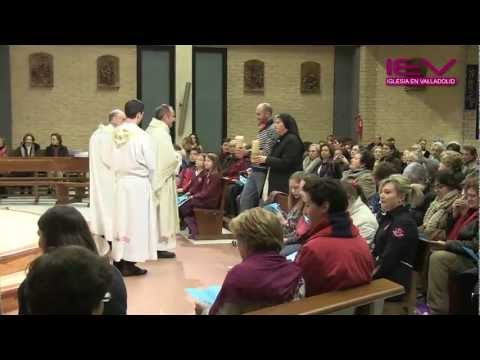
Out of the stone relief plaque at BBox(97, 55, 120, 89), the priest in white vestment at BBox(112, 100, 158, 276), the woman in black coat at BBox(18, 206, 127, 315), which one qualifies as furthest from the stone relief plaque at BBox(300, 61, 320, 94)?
the woman in black coat at BBox(18, 206, 127, 315)

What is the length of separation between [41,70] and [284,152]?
33.2 ft

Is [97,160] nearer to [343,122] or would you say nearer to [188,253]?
[188,253]

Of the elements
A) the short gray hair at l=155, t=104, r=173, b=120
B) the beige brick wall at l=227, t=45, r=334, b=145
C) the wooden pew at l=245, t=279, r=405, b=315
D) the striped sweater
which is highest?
the beige brick wall at l=227, t=45, r=334, b=145

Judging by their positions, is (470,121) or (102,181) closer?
(102,181)

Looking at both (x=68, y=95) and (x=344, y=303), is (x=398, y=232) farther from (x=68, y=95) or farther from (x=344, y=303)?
(x=68, y=95)

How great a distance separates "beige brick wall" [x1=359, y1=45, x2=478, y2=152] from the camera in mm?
15219

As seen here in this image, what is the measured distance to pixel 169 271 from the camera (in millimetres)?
6328

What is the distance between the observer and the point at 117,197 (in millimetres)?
6215

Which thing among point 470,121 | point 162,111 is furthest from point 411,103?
point 162,111

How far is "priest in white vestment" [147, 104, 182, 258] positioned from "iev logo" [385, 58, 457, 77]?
943cm

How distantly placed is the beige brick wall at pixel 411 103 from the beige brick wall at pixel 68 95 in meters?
5.63

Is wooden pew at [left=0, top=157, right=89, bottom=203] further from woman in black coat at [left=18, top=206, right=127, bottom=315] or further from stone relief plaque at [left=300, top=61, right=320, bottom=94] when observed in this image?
woman in black coat at [left=18, top=206, right=127, bottom=315]
